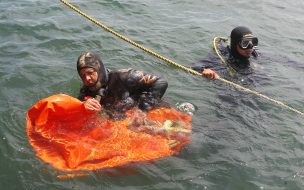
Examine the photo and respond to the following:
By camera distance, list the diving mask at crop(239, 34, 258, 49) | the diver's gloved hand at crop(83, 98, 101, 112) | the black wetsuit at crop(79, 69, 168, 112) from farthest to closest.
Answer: the diving mask at crop(239, 34, 258, 49), the black wetsuit at crop(79, 69, 168, 112), the diver's gloved hand at crop(83, 98, 101, 112)

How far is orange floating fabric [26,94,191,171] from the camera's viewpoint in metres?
4.55

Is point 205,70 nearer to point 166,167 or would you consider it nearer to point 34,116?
point 166,167

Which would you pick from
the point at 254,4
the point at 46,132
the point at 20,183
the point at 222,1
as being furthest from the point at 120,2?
the point at 20,183

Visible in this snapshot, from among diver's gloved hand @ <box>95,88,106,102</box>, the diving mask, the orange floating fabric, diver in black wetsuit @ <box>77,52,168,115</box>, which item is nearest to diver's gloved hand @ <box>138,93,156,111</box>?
diver in black wetsuit @ <box>77,52,168,115</box>

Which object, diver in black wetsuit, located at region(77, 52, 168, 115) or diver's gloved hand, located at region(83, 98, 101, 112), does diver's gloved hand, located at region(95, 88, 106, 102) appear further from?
diver's gloved hand, located at region(83, 98, 101, 112)

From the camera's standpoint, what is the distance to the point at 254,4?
12.0 meters

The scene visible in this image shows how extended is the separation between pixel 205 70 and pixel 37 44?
11.6 feet

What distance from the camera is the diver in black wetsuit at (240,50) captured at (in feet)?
22.6

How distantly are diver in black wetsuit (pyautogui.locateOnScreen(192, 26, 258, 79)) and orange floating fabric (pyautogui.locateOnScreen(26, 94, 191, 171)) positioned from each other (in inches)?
79.1

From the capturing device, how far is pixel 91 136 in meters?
4.86

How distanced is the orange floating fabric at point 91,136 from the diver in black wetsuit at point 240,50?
2.01 metres

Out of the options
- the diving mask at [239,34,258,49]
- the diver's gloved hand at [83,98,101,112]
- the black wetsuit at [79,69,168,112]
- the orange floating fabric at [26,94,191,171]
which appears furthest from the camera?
the diving mask at [239,34,258,49]

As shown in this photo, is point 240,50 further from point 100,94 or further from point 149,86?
point 100,94

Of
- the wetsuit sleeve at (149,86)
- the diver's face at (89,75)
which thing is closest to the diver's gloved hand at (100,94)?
the diver's face at (89,75)
